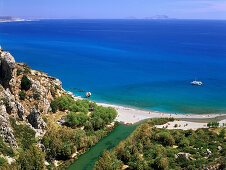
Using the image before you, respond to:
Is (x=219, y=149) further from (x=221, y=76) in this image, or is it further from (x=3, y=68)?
(x=221, y=76)

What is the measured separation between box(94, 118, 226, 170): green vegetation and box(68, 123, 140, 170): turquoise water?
4947 millimetres

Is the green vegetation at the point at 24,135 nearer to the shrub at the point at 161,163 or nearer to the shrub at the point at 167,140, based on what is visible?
the shrub at the point at 161,163

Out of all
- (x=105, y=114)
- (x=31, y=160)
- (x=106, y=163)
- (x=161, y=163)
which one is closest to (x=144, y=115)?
(x=105, y=114)

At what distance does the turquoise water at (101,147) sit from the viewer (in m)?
44.1

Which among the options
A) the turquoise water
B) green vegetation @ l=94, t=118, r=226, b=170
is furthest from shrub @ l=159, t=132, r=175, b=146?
the turquoise water

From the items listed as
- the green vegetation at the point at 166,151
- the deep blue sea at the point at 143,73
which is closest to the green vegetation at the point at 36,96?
the green vegetation at the point at 166,151

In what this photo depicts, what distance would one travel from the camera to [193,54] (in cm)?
16288

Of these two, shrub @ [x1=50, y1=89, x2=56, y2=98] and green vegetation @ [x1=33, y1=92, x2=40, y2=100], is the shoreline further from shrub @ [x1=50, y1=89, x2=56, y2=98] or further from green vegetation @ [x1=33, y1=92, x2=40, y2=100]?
green vegetation @ [x1=33, y1=92, x2=40, y2=100]

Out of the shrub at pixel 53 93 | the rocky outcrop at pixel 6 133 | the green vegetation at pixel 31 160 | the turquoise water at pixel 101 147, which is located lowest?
the turquoise water at pixel 101 147

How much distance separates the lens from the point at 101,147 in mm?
50500

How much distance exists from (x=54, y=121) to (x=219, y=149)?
1620 inches

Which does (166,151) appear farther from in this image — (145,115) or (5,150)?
(5,150)

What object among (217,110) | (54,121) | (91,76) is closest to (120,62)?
(91,76)

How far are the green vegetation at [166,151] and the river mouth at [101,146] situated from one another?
494 centimetres
